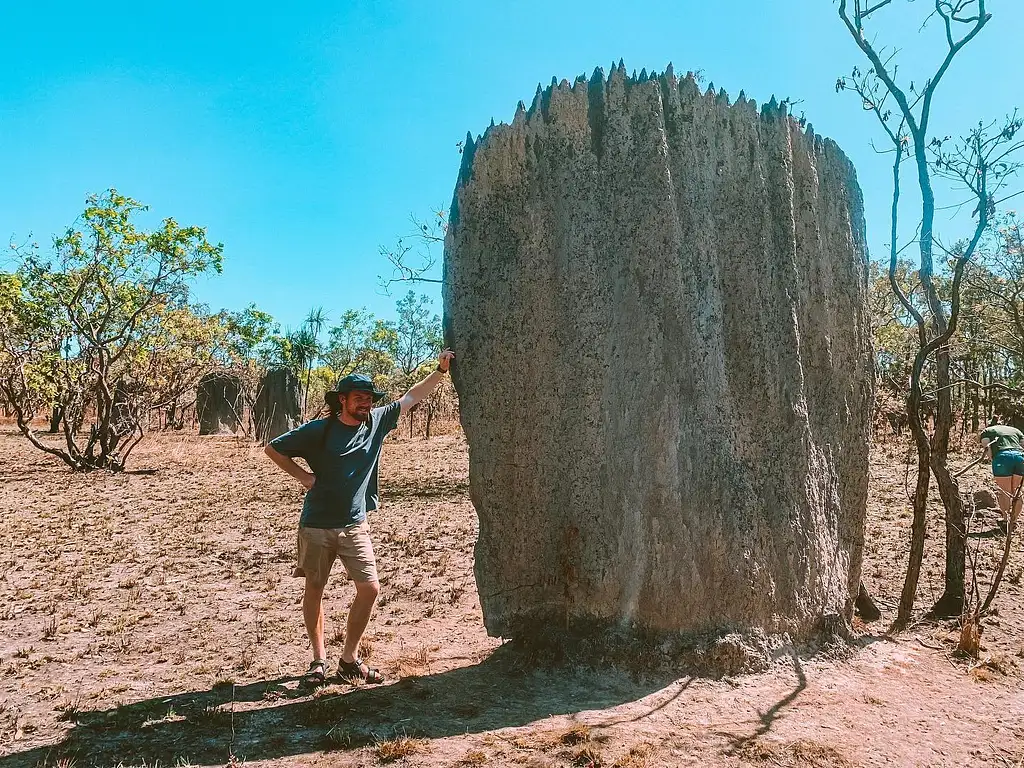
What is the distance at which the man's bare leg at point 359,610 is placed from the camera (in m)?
4.06

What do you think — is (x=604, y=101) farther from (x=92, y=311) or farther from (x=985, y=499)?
(x=92, y=311)

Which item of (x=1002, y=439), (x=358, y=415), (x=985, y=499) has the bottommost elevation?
(x=985, y=499)

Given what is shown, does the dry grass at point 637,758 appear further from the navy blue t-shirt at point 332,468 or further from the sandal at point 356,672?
the navy blue t-shirt at point 332,468

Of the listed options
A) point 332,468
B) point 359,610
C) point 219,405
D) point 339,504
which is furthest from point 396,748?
point 219,405

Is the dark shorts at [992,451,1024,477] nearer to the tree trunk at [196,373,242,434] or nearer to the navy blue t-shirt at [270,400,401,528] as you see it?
the navy blue t-shirt at [270,400,401,528]

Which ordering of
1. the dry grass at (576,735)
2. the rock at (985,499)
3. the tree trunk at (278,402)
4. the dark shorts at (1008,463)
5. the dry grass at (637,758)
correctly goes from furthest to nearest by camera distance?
1. the tree trunk at (278,402)
2. the rock at (985,499)
3. the dark shorts at (1008,463)
4. the dry grass at (576,735)
5. the dry grass at (637,758)

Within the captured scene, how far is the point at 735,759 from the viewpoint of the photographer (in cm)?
321

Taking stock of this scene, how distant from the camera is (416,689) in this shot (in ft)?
13.4

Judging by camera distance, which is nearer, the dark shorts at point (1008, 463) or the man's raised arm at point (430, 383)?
the man's raised arm at point (430, 383)

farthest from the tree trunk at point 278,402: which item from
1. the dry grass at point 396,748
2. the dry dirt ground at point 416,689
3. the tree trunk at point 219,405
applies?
the dry grass at point 396,748

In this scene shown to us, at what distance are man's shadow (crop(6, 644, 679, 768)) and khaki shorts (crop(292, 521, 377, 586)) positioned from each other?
1.95 feet

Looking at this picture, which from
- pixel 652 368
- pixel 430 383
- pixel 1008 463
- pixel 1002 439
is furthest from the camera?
pixel 1002 439

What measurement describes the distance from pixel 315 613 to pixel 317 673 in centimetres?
31

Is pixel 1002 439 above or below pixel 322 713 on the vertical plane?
above
